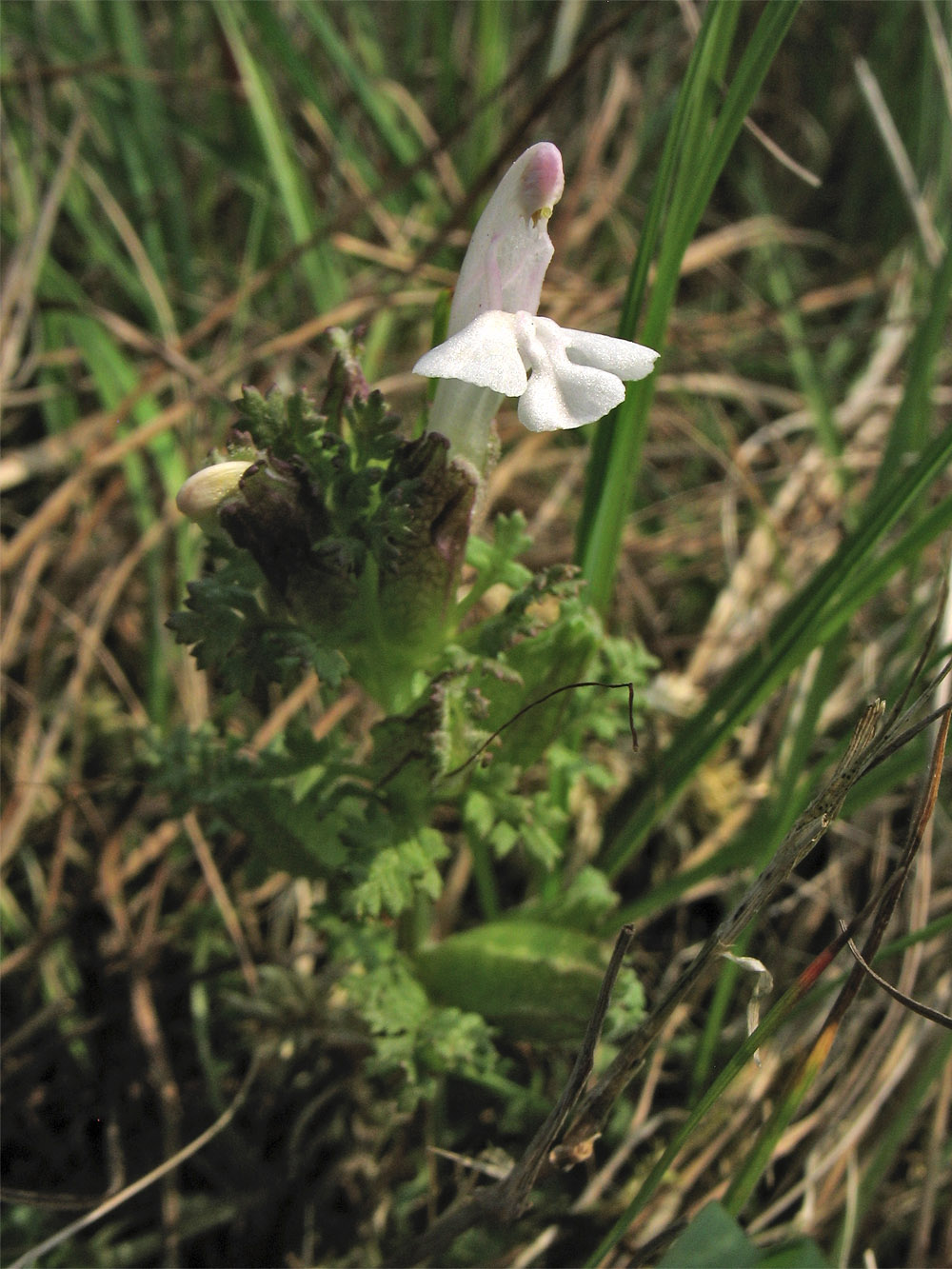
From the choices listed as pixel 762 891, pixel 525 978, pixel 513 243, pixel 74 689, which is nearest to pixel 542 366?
pixel 513 243

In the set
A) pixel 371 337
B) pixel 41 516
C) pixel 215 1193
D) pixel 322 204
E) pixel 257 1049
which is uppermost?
pixel 322 204

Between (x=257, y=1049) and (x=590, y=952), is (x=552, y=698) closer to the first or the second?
(x=590, y=952)

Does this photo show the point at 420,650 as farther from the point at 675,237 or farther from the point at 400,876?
the point at 675,237

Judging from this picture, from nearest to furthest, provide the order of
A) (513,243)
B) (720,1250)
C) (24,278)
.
A: (720,1250)
(513,243)
(24,278)

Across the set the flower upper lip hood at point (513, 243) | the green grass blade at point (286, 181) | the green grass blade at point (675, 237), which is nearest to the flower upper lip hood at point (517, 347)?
the flower upper lip hood at point (513, 243)

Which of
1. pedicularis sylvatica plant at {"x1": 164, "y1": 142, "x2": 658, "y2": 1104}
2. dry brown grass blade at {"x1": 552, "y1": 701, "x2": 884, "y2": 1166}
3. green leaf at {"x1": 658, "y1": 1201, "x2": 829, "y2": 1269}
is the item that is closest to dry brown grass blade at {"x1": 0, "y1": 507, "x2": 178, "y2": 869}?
pedicularis sylvatica plant at {"x1": 164, "y1": 142, "x2": 658, "y2": 1104}

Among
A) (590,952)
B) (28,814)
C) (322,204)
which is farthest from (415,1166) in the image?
(322,204)

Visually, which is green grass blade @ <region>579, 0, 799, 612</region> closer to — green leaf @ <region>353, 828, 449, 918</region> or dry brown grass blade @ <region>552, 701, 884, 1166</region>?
green leaf @ <region>353, 828, 449, 918</region>
